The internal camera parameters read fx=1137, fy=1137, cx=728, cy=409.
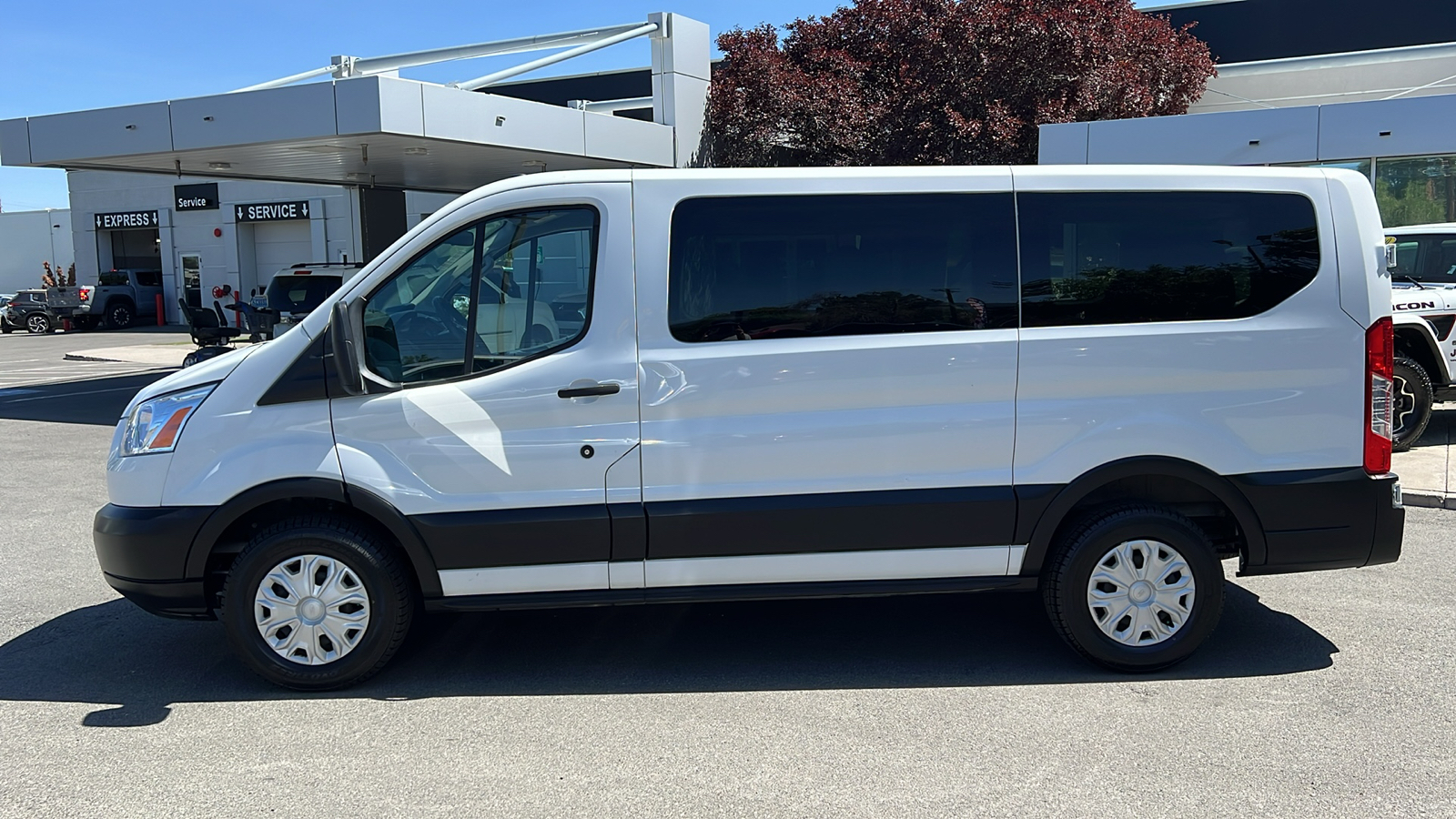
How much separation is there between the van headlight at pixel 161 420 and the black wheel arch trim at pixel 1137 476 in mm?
3366

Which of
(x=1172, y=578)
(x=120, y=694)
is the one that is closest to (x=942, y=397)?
(x=1172, y=578)

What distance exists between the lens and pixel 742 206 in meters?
4.55

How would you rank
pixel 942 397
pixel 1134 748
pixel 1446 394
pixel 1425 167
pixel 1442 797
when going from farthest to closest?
pixel 1425 167, pixel 1446 394, pixel 942 397, pixel 1134 748, pixel 1442 797

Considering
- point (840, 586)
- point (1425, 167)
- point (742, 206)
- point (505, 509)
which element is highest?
point (1425, 167)

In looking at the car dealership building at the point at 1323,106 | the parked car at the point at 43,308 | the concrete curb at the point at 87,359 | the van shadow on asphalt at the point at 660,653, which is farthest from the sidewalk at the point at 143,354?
the van shadow on asphalt at the point at 660,653

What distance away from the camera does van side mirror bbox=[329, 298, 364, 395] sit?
444cm

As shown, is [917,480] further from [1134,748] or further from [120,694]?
[120,694]

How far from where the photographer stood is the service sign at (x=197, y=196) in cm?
3550

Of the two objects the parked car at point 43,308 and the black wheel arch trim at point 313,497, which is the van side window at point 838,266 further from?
the parked car at point 43,308

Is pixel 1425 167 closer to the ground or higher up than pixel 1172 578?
higher up

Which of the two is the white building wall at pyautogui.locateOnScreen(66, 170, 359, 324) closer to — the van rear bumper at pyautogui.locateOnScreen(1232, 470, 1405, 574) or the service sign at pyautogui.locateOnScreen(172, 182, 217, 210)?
the service sign at pyautogui.locateOnScreen(172, 182, 217, 210)

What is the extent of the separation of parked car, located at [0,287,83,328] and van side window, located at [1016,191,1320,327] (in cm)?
3583

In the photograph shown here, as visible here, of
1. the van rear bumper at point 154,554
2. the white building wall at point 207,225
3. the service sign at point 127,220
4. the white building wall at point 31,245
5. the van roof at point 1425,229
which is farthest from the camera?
the white building wall at point 31,245

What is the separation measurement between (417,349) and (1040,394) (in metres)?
2.50
